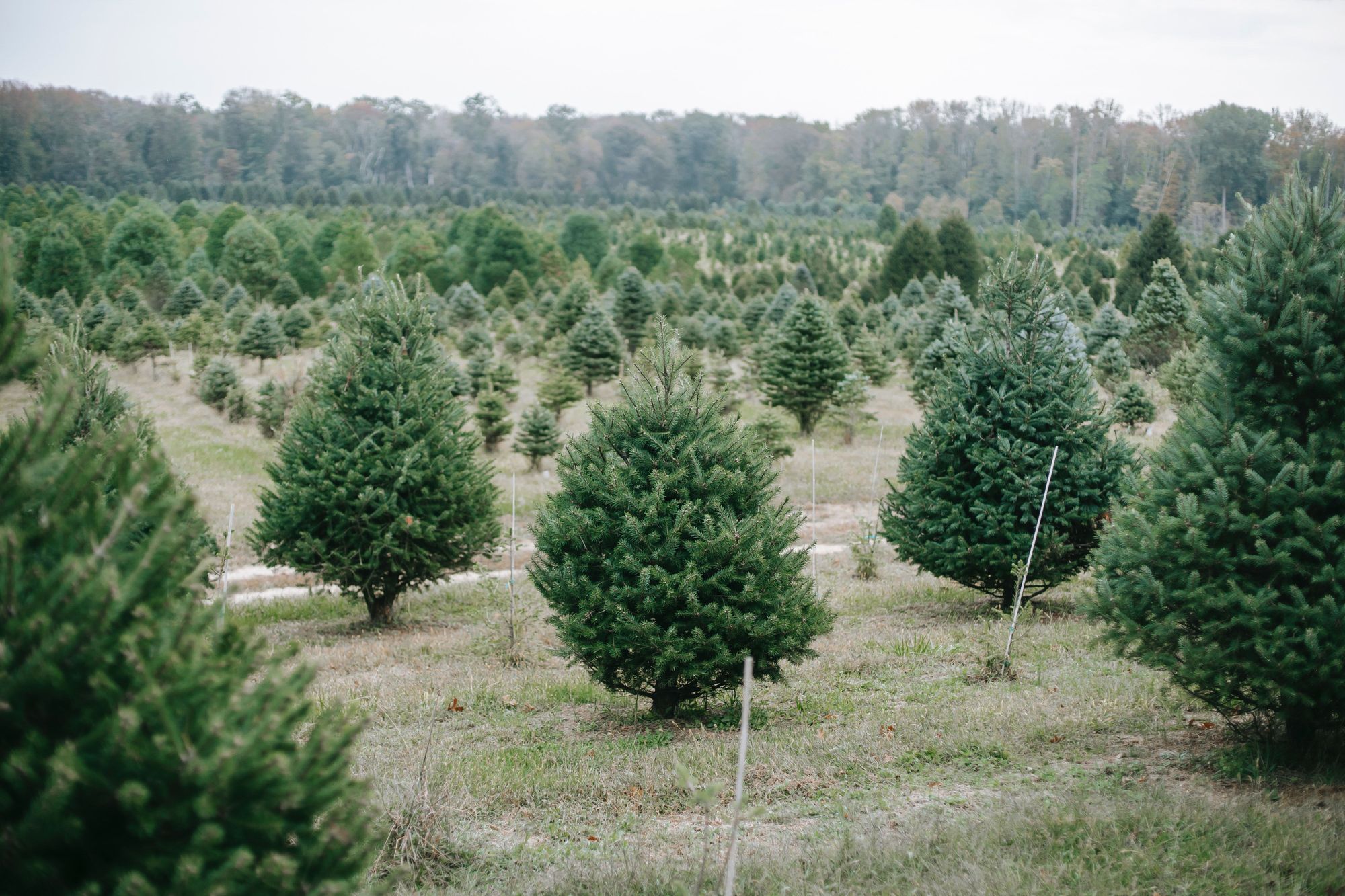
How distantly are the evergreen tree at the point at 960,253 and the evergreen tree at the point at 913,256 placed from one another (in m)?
0.86

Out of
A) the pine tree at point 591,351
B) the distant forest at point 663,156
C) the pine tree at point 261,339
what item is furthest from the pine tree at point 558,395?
the distant forest at point 663,156

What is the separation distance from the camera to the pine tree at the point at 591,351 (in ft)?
110

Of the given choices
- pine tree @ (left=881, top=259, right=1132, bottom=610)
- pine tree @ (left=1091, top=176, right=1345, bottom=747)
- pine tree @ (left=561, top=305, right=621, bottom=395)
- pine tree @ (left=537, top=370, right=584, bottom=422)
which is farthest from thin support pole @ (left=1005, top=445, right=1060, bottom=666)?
pine tree @ (left=561, top=305, right=621, bottom=395)

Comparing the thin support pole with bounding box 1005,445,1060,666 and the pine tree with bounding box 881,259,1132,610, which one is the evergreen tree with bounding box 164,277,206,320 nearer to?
the pine tree with bounding box 881,259,1132,610

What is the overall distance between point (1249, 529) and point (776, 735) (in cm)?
342

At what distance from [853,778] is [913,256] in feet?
150

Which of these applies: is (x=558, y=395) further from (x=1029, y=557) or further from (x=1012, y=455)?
(x=1029, y=557)

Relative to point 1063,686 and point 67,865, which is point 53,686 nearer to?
point 67,865

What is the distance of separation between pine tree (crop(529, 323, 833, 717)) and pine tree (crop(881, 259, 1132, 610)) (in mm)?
4051

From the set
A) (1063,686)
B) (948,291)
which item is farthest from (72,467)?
(948,291)

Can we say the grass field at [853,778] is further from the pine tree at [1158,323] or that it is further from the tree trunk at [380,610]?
the pine tree at [1158,323]

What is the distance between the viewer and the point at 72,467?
248cm

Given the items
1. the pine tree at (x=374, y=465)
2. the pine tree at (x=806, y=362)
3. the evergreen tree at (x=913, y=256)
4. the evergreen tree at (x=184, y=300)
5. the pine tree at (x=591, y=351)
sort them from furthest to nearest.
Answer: the evergreen tree at (x=913, y=256), the evergreen tree at (x=184, y=300), the pine tree at (x=591, y=351), the pine tree at (x=806, y=362), the pine tree at (x=374, y=465)

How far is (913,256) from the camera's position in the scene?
49312 millimetres
